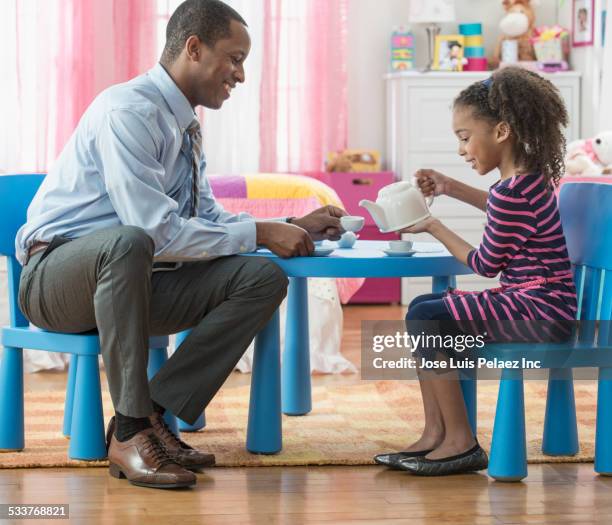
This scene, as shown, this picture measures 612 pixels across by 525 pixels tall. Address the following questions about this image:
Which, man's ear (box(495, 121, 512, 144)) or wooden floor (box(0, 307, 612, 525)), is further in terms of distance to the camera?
man's ear (box(495, 121, 512, 144))

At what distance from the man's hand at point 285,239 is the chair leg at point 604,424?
715 millimetres

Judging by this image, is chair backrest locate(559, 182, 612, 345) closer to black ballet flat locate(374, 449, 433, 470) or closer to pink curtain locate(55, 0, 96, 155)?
black ballet flat locate(374, 449, 433, 470)

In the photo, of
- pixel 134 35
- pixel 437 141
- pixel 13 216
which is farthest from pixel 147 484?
pixel 437 141

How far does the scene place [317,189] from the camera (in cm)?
427

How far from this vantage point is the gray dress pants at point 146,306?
7.64 feet

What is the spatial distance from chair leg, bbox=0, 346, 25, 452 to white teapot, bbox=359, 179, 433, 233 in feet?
3.10

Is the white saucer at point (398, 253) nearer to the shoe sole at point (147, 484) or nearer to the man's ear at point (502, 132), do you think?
the man's ear at point (502, 132)

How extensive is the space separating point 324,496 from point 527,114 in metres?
0.96

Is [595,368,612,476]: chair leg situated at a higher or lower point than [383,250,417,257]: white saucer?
lower

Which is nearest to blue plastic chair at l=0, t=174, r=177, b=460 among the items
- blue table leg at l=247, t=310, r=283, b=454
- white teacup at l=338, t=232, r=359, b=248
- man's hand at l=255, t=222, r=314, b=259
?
blue table leg at l=247, t=310, r=283, b=454

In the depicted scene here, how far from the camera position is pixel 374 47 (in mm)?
5754

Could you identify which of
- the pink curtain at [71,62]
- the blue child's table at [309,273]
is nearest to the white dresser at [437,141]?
the pink curtain at [71,62]

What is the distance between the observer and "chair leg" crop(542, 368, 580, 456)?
2.63 metres

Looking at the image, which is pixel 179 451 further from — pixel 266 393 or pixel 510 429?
pixel 510 429
